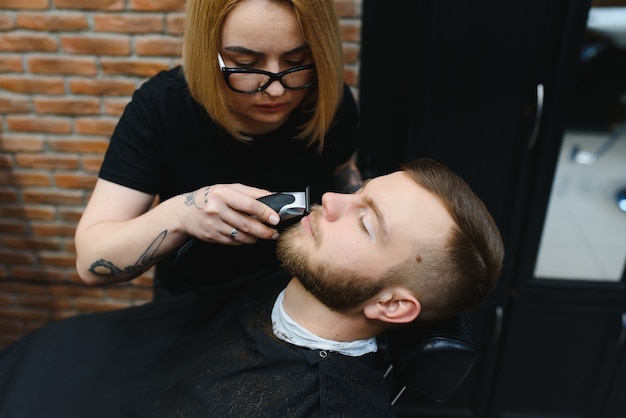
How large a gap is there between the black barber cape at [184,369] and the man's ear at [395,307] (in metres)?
0.13

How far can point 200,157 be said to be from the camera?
4.39 feet

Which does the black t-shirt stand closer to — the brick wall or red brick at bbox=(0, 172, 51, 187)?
the brick wall

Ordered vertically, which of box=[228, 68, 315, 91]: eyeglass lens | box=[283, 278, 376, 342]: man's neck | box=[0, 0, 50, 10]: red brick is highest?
box=[0, 0, 50, 10]: red brick

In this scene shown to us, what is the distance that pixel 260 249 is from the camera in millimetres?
1447

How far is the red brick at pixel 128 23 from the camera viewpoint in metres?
1.91

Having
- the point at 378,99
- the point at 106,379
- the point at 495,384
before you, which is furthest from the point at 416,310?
the point at 495,384

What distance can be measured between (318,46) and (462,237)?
1.66ft

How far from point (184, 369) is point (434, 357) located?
61 centimetres

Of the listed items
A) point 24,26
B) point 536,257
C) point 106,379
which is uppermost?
point 24,26

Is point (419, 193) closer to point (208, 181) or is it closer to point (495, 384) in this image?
point (208, 181)

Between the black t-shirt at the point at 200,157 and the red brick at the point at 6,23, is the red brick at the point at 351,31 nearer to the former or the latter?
the black t-shirt at the point at 200,157

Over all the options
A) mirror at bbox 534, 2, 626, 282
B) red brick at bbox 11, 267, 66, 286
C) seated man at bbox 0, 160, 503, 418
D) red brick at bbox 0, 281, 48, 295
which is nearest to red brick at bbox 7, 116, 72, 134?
red brick at bbox 11, 267, 66, 286

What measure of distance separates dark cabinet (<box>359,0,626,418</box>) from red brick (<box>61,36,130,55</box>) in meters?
0.89

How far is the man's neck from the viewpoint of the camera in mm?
1189
